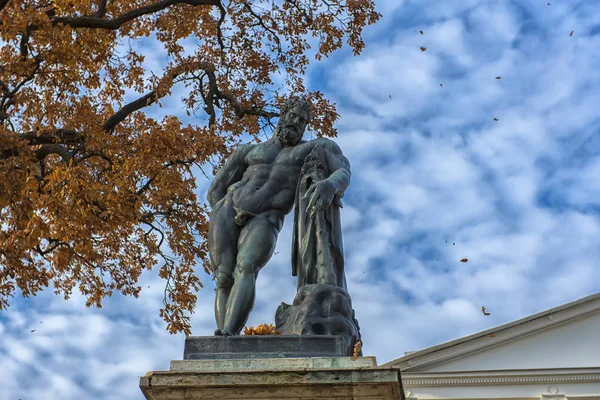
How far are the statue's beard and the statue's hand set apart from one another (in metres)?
0.84

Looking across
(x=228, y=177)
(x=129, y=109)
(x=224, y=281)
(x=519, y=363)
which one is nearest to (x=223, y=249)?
(x=224, y=281)

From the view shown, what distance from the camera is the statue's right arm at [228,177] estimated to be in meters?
8.17

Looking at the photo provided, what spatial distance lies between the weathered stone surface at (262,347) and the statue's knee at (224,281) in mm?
853

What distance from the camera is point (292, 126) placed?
26.8ft

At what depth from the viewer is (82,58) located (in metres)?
14.4

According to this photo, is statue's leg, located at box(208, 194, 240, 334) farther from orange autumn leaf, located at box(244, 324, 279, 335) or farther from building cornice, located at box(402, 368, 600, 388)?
building cornice, located at box(402, 368, 600, 388)

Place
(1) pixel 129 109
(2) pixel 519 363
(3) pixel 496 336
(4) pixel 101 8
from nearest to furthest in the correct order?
1. (4) pixel 101 8
2. (1) pixel 129 109
3. (3) pixel 496 336
4. (2) pixel 519 363

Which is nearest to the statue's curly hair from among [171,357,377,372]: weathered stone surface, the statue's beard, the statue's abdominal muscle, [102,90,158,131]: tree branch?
the statue's beard

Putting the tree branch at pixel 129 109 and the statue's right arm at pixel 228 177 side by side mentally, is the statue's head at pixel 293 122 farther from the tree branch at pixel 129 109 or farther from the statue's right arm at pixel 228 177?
the tree branch at pixel 129 109

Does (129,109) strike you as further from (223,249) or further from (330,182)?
(330,182)

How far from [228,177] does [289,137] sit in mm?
680

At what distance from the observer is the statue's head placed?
26.8ft

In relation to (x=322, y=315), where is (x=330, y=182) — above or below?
above

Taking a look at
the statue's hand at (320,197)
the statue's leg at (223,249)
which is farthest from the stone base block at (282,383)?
the statue's hand at (320,197)
